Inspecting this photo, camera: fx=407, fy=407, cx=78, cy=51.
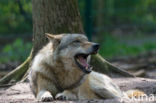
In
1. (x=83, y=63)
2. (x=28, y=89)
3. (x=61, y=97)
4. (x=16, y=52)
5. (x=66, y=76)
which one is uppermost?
(x=83, y=63)

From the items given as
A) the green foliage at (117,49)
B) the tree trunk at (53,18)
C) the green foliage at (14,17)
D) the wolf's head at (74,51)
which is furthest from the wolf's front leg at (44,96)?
the green foliage at (117,49)

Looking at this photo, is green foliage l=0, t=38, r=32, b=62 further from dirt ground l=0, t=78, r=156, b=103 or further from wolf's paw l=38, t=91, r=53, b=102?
wolf's paw l=38, t=91, r=53, b=102

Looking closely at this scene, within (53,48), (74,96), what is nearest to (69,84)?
(74,96)

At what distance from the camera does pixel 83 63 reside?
656 cm

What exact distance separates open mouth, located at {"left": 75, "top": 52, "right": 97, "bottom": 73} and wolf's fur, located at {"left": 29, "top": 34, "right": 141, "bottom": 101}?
7 centimetres

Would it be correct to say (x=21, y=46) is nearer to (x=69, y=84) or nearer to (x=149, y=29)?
(x=69, y=84)

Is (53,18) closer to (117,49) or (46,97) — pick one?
(46,97)

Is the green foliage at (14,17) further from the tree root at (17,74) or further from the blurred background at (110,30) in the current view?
the tree root at (17,74)

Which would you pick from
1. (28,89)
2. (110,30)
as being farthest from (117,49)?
(28,89)

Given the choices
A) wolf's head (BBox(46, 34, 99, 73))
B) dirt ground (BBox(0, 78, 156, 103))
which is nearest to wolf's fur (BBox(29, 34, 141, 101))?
wolf's head (BBox(46, 34, 99, 73))

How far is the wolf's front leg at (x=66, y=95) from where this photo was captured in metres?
6.45

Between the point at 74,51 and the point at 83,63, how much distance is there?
24 cm

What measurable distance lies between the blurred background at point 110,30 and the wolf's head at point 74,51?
3.68 meters

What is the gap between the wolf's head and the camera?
6477mm
